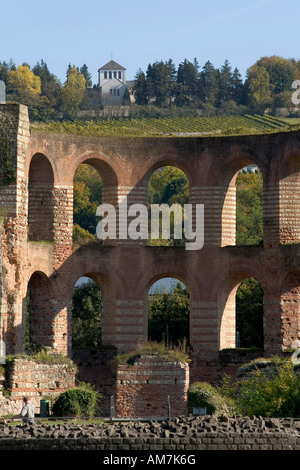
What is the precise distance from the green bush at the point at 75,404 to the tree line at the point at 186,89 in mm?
77308

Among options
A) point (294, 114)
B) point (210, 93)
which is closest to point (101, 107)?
point (210, 93)

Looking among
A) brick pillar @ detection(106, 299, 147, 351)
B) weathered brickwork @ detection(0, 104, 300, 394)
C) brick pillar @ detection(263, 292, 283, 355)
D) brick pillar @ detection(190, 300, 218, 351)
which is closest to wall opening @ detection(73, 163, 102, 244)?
weathered brickwork @ detection(0, 104, 300, 394)

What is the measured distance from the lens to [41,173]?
42.8 meters

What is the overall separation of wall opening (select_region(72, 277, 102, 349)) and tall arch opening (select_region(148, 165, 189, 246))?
365 inches

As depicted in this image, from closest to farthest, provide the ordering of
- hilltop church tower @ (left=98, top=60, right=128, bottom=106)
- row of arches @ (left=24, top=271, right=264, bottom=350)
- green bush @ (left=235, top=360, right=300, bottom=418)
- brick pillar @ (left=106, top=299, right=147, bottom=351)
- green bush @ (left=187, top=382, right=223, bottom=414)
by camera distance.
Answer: green bush @ (left=235, top=360, right=300, bottom=418) → green bush @ (left=187, top=382, right=223, bottom=414) → row of arches @ (left=24, top=271, right=264, bottom=350) → brick pillar @ (left=106, top=299, right=147, bottom=351) → hilltop church tower @ (left=98, top=60, right=128, bottom=106)

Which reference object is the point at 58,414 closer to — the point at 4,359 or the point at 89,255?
the point at 4,359

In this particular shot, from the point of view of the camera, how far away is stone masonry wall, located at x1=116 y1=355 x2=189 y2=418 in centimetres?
3828

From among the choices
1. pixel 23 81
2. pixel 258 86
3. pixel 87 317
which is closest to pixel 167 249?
pixel 87 317

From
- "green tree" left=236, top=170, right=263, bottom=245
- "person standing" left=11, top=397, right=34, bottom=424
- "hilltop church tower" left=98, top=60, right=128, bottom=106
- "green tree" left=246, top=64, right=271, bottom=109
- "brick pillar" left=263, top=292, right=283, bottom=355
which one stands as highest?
"hilltop church tower" left=98, top=60, right=128, bottom=106

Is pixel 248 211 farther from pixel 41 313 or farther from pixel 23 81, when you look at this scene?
pixel 23 81

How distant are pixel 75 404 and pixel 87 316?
17894 millimetres

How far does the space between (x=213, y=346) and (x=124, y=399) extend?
562 cm

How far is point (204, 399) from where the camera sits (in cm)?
3597

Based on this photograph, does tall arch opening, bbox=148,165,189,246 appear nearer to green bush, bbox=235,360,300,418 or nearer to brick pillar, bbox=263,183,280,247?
brick pillar, bbox=263,183,280,247
